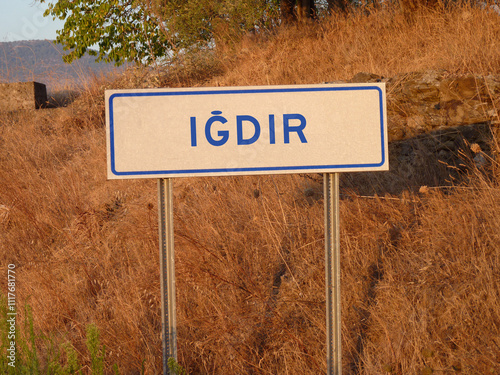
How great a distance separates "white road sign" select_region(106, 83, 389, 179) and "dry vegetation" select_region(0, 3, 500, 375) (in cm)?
97

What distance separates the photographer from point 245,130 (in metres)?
2.04

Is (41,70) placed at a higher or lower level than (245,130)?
higher

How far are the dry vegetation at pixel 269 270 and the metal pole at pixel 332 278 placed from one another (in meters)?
0.39

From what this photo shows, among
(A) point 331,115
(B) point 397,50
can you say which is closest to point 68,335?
(A) point 331,115

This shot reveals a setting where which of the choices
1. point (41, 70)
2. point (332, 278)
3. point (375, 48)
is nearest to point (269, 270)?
point (332, 278)

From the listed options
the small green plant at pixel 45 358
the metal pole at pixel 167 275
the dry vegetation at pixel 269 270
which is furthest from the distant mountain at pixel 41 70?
the metal pole at pixel 167 275

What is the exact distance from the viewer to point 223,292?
2979 millimetres

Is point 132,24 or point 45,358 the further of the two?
point 132,24

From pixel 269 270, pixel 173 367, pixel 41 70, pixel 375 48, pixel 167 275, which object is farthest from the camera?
pixel 41 70

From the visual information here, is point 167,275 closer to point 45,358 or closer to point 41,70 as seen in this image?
point 45,358

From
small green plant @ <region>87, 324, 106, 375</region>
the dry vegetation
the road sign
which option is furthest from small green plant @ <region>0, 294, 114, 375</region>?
the road sign

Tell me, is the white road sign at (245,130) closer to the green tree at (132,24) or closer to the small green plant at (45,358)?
the small green plant at (45,358)

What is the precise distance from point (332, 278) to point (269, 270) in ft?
3.82

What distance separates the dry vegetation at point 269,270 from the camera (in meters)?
2.43
